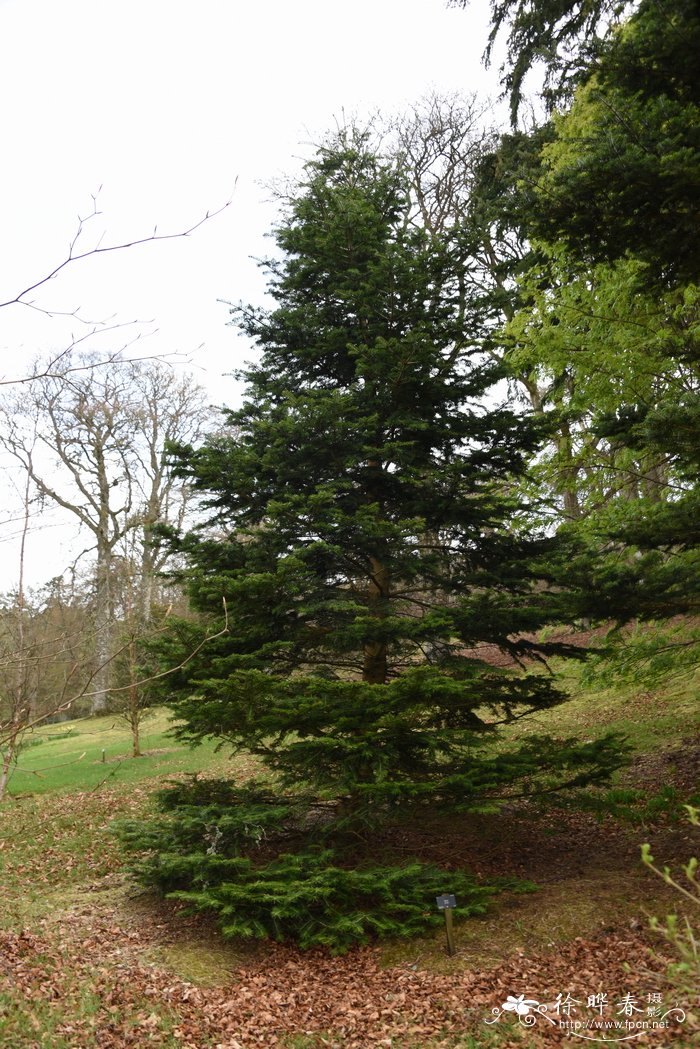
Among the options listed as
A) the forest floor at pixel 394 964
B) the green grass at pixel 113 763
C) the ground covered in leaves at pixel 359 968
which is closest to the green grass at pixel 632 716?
the forest floor at pixel 394 964

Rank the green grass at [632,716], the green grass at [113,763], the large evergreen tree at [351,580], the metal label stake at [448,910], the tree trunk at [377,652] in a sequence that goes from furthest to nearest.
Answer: the green grass at [113,763] < the green grass at [632,716] < the tree trunk at [377,652] < the large evergreen tree at [351,580] < the metal label stake at [448,910]

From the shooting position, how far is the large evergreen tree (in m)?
6.26

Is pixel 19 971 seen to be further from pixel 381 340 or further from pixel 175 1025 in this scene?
pixel 381 340

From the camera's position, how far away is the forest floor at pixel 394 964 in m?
4.54

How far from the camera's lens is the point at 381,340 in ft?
23.4

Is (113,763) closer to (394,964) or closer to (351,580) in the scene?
(351,580)

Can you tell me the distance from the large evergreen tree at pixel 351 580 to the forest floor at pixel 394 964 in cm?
40

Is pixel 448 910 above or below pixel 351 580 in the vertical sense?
below

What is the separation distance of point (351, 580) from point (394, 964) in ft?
11.8

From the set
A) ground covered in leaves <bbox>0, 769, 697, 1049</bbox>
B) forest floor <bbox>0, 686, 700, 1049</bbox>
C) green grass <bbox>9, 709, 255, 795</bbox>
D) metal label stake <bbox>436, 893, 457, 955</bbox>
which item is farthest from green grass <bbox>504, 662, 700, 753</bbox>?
green grass <bbox>9, 709, 255, 795</bbox>

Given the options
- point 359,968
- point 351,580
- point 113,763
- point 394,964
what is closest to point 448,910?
point 394,964

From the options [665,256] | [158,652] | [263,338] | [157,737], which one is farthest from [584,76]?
[157,737]

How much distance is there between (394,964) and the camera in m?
5.65

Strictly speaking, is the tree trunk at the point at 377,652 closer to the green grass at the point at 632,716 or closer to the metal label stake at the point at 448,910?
the metal label stake at the point at 448,910
